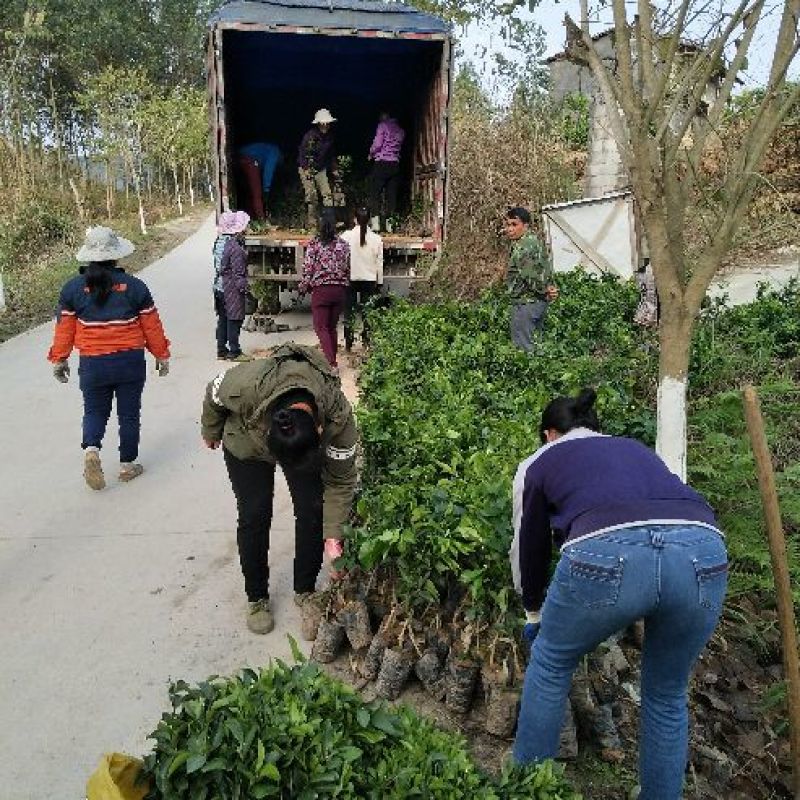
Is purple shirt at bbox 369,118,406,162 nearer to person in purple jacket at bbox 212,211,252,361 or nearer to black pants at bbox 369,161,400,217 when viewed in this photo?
black pants at bbox 369,161,400,217

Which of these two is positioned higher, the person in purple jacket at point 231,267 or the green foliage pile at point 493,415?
the person in purple jacket at point 231,267

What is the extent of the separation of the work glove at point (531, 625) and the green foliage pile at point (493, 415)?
0.15m

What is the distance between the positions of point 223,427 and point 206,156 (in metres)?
31.5

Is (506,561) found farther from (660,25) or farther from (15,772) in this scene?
(660,25)

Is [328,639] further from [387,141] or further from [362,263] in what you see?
[387,141]

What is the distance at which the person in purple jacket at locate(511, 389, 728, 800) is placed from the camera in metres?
2.30

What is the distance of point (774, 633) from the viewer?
408 centimetres

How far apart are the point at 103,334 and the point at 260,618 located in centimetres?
234

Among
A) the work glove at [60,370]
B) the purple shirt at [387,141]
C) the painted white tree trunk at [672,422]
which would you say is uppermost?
the purple shirt at [387,141]

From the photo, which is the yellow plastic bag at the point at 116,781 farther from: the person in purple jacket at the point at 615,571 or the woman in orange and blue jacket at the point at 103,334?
the woman in orange and blue jacket at the point at 103,334

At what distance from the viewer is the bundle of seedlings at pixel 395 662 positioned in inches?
129

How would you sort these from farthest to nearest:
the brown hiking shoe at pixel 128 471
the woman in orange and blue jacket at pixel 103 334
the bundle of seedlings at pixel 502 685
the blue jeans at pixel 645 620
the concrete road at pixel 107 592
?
the brown hiking shoe at pixel 128 471
the woman in orange and blue jacket at pixel 103 334
the concrete road at pixel 107 592
the bundle of seedlings at pixel 502 685
the blue jeans at pixel 645 620

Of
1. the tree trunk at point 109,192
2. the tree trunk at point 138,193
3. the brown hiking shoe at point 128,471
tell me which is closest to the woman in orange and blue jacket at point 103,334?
the brown hiking shoe at point 128,471

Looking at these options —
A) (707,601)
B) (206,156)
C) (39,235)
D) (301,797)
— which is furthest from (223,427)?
(206,156)
